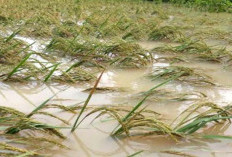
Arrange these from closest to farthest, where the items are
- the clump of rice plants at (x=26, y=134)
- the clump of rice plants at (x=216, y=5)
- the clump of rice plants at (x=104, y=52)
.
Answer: the clump of rice plants at (x=26, y=134) → the clump of rice plants at (x=104, y=52) → the clump of rice plants at (x=216, y=5)

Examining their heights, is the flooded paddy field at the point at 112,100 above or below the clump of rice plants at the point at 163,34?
below

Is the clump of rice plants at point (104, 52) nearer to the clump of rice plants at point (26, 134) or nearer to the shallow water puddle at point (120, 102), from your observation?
the shallow water puddle at point (120, 102)

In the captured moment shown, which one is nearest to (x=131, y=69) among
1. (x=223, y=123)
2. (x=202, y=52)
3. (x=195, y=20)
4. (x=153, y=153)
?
(x=202, y=52)

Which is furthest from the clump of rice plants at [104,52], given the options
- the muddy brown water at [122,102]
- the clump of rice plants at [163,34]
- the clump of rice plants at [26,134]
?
the clump of rice plants at [26,134]

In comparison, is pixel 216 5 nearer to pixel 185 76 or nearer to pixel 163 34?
pixel 163 34

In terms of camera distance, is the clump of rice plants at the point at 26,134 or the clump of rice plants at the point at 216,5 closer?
the clump of rice plants at the point at 26,134

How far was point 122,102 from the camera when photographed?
7.52ft

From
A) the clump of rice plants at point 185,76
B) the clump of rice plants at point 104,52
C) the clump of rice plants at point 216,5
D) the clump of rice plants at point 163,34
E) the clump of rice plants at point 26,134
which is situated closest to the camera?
the clump of rice plants at point 26,134

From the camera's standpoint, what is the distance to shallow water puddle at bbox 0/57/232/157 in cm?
162

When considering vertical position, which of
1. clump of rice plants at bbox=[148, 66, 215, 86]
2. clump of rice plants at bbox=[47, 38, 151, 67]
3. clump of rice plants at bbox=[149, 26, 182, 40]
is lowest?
clump of rice plants at bbox=[148, 66, 215, 86]

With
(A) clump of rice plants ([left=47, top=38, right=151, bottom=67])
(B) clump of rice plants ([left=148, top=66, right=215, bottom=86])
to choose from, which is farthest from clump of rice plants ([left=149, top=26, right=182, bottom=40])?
(B) clump of rice plants ([left=148, top=66, right=215, bottom=86])

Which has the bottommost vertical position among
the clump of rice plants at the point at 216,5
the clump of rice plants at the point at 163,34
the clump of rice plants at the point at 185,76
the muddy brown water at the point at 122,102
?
the muddy brown water at the point at 122,102

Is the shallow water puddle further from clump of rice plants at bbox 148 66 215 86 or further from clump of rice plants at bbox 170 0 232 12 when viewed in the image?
clump of rice plants at bbox 170 0 232 12

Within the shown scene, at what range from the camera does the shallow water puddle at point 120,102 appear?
63.7 inches
